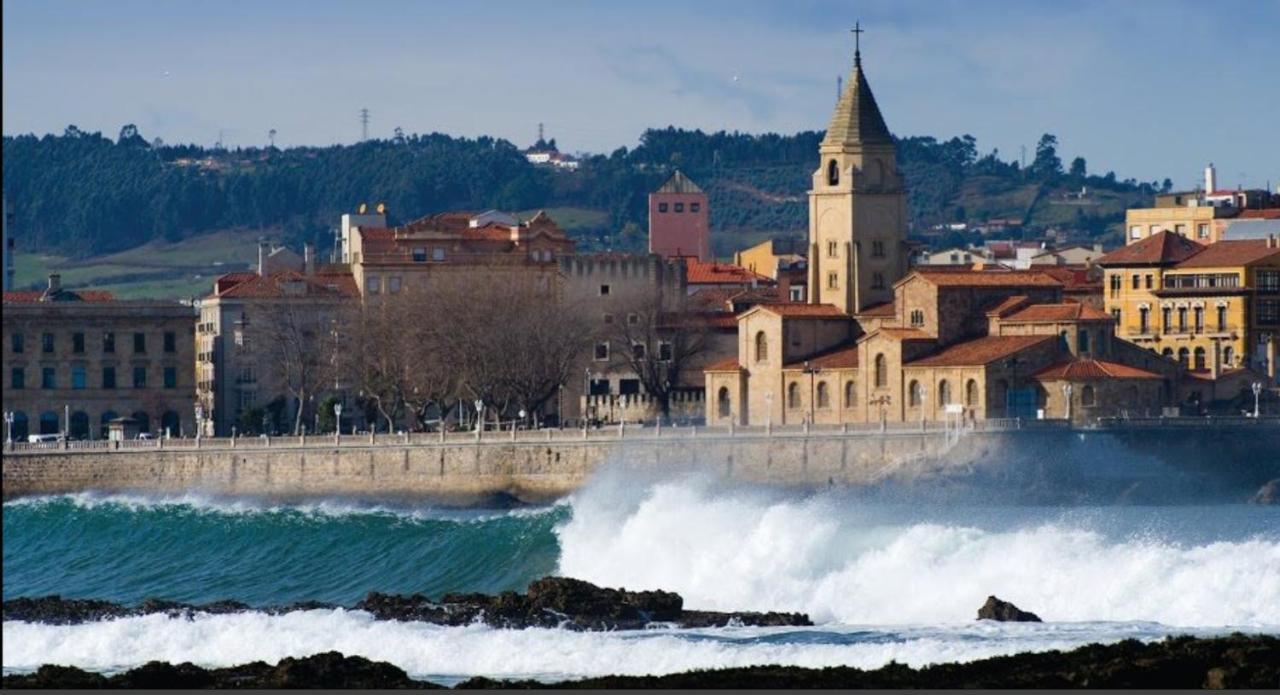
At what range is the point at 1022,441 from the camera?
93.2 meters

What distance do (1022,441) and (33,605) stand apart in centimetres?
3160

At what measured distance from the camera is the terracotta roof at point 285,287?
12369cm

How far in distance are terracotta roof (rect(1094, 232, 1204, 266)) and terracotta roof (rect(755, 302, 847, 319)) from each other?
36.4ft

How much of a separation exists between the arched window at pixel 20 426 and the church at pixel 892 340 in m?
22.7

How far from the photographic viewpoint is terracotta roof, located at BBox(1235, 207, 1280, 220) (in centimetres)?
12768

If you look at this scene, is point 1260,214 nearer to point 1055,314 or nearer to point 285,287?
point 285,287

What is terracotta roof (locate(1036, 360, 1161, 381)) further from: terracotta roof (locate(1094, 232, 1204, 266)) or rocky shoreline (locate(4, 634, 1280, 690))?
rocky shoreline (locate(4, 634, 1280, 690))

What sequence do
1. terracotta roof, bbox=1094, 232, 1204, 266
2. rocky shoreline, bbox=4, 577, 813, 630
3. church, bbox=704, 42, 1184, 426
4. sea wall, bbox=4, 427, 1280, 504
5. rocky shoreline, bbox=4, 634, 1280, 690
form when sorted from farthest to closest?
terracotta roof, bbox=1094, 232, 1204, 266
church, bbox=704, 42, 1184, 426
sea wall, bbox=4, 427, 1280, 504
rocky shoreline, bbox=4, 577, 813, 630
rocky shoreline, bbox=4, 634, 1280, 690

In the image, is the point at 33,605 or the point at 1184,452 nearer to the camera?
the point at 33,605

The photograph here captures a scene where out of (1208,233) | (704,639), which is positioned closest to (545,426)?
(1208,233)

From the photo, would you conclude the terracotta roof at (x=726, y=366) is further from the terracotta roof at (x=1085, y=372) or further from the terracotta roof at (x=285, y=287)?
the terracotta roof at (x=285, y=287)

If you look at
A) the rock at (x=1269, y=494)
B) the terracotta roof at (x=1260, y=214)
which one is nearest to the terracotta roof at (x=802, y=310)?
the rock at (x=1269, y=494)

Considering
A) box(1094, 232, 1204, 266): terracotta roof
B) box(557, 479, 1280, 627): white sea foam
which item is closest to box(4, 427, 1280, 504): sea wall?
box(557, 479, 1280, 627): white sea foam

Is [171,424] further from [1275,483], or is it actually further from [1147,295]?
[1275,483]
